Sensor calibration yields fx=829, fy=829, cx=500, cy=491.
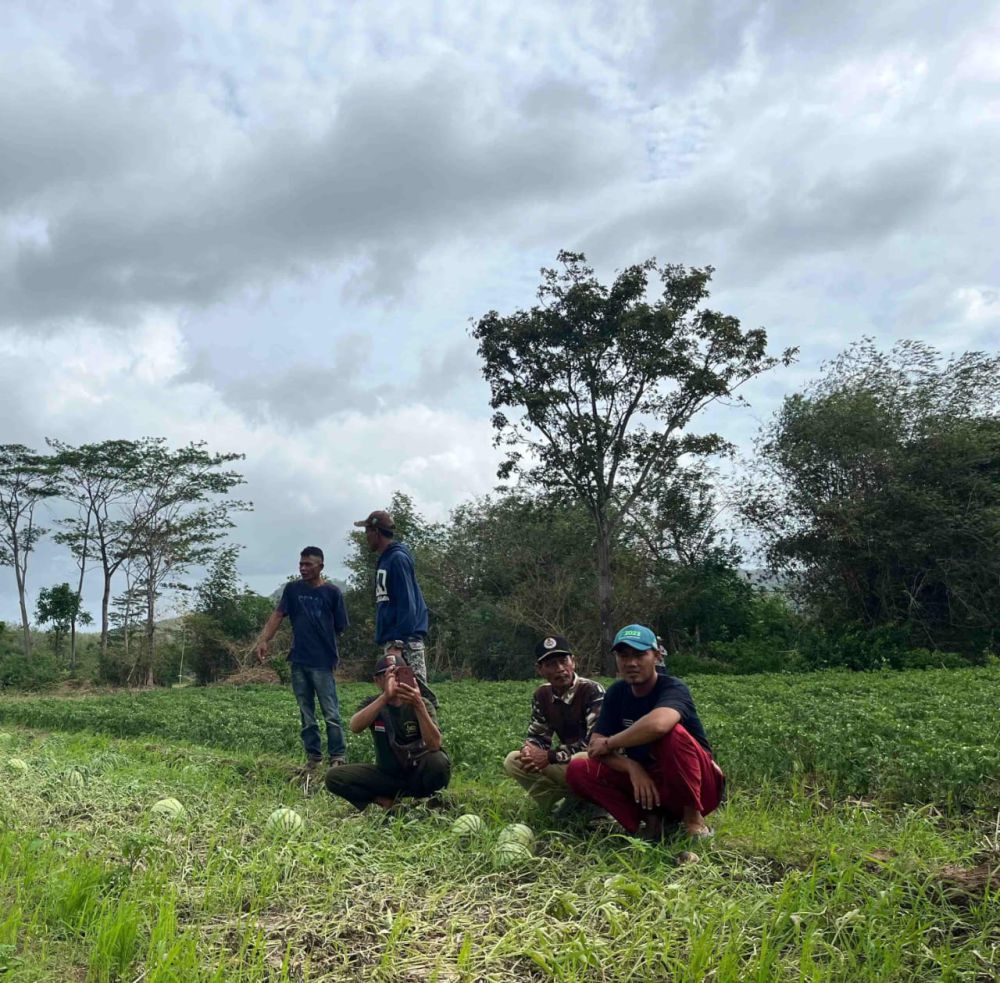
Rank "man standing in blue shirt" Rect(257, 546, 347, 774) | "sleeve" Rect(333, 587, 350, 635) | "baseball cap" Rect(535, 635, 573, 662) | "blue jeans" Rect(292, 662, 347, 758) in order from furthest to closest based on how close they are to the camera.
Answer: "sleeve" Rect(333, 587, 350, 635)
"man standing in blue shirt" Rect(257, 546, 347, 774)
"blue jeans" Rect(292, 662, 347, 758)
"baseball cap" Rect(535, 635, 573, 662)

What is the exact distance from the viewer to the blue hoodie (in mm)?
6434

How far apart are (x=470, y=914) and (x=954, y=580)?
67.3 feet

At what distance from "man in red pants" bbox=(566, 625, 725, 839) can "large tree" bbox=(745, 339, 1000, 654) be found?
1847 cm

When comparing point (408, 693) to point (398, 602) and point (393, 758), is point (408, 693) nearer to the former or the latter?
point (393, 758)

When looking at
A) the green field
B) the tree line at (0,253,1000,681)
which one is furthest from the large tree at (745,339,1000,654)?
the green field

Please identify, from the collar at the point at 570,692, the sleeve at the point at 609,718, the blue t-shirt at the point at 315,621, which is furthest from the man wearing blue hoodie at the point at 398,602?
the sleeve at the point at 609,718

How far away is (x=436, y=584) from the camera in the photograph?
28.2 metres

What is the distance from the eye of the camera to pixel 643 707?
14.9ft

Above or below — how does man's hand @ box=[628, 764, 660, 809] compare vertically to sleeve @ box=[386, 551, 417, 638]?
below

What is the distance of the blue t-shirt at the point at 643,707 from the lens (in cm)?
441

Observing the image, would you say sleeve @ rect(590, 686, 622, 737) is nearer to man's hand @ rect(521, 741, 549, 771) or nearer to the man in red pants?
the man in red pants

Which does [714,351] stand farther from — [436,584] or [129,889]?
[129,889]

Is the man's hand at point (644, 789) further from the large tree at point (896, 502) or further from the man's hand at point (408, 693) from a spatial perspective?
the large tree at point (896, 502)

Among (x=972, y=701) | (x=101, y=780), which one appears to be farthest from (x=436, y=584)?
(x=101, y=780)
